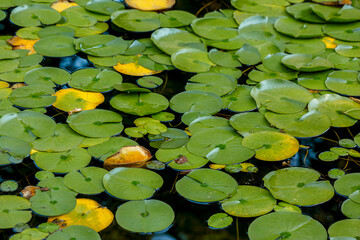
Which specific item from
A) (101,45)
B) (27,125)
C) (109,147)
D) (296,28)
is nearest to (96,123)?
(109,147)

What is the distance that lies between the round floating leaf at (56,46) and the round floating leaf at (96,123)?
55cm

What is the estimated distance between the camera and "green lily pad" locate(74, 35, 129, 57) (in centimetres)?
254

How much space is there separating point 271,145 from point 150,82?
691mm

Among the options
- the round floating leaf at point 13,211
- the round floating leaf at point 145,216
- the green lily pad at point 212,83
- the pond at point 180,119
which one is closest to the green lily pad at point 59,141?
the pond at point 180,119

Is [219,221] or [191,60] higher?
[191,60]

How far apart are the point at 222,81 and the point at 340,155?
66 centimetres

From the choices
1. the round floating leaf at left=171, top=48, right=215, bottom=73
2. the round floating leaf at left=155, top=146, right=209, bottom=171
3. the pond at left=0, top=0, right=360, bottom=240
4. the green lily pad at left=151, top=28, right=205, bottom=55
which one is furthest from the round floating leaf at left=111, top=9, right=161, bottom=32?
the round floating leaf at left=155, top=146, right=209, bottom=171

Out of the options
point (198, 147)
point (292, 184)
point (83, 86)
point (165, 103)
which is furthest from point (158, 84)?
point (292, 184)

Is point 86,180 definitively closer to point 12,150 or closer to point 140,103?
A: point 12,150

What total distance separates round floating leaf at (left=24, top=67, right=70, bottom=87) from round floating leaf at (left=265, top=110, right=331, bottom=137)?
961 mm

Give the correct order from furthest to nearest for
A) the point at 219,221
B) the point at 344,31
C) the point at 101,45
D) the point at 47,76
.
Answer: the point at 344,31, the point at 101,45, the point at 47,76, the point at 219,221

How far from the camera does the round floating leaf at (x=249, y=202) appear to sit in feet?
5.58

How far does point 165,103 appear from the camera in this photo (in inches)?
87.3

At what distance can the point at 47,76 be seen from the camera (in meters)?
2.36
